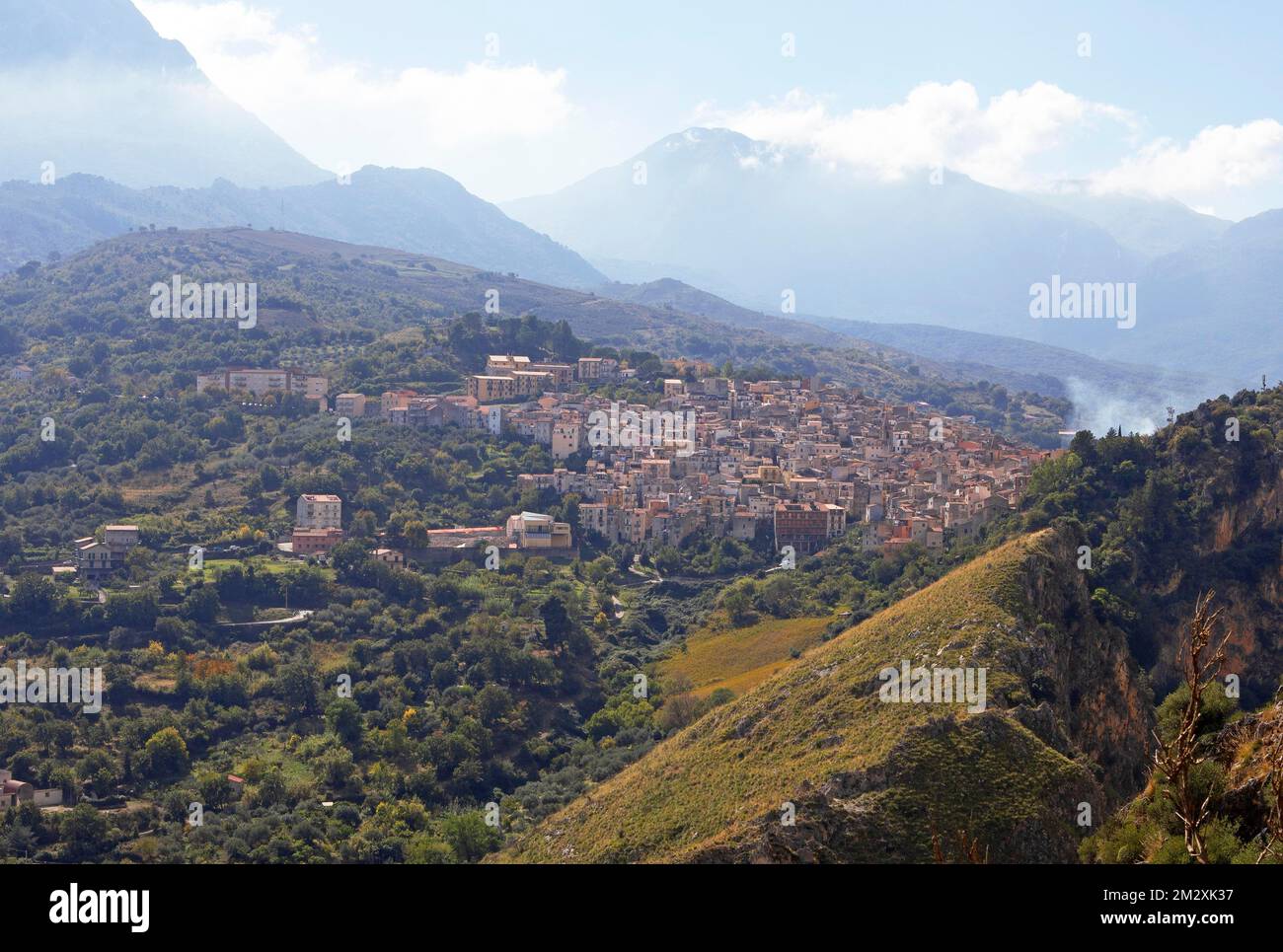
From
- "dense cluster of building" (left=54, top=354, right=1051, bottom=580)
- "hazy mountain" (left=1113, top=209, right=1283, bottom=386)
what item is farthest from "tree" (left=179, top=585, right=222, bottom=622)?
"hazy mountain" (left=1113, top=209, right=1283, bottom=386)

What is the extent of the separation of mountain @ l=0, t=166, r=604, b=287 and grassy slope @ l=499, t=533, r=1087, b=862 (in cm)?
10966

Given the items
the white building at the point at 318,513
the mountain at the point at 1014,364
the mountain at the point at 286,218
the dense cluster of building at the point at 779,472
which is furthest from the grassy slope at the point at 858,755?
the mountain at the point at 286,218

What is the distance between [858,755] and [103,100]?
168989 mm

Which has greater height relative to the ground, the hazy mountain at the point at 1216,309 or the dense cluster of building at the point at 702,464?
the hazy mountain at the point at 1216,309

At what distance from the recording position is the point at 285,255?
99688 millimetres

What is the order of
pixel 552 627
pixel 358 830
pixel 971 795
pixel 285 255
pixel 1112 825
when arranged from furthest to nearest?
1. pixel 285 255
2. pixel 552 627
3. pixel 358 830
4. pixel 971 795
5. pixel 1112 825

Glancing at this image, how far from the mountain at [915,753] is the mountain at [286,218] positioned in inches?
4328

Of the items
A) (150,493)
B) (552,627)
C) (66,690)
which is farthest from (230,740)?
(150,493)

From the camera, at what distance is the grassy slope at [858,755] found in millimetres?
16656

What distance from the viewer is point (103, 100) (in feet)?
544

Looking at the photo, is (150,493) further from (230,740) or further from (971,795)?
(971,795)

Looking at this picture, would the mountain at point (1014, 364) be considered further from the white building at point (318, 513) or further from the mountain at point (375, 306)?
the white building at point (318, 513)
